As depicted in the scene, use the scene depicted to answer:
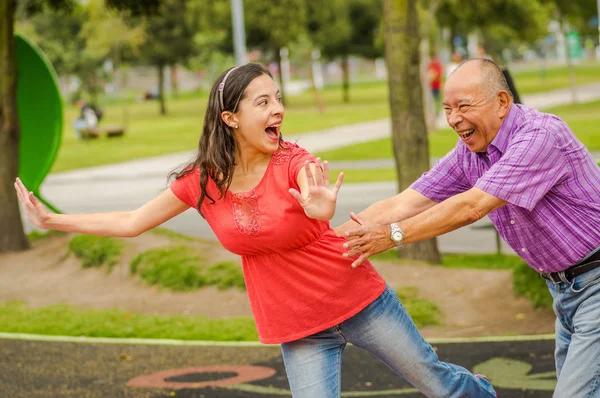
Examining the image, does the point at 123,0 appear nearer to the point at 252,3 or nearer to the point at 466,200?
the point at 466,200

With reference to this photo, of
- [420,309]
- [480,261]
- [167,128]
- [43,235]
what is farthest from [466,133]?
[167,128]

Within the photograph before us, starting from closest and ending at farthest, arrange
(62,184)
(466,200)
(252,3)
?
(466,200)
(62,184)
(252,3)

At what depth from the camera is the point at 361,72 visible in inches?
4281

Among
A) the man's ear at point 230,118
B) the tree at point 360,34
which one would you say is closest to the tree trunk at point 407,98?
the man's ear at point 230,118

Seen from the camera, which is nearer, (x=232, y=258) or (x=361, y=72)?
(x=232, y=258)

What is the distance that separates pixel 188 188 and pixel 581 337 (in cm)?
163

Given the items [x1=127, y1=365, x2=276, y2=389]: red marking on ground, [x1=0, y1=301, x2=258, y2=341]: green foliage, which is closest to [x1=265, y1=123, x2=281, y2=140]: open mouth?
[x1=127, y1=365, x2=276, y2=389]: red marking on ground

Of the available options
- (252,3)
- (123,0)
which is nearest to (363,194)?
(123,0)

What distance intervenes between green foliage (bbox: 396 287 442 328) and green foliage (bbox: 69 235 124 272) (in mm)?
3113

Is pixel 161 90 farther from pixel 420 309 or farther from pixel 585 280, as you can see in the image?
pixel 585 280

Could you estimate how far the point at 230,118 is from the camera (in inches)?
159

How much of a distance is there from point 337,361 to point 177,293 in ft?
18.3

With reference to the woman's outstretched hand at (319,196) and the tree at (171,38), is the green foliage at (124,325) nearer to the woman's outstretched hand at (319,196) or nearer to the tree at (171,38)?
the woman's outstretched hand at (319,196)

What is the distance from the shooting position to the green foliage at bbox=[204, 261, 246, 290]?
31.0 ft
